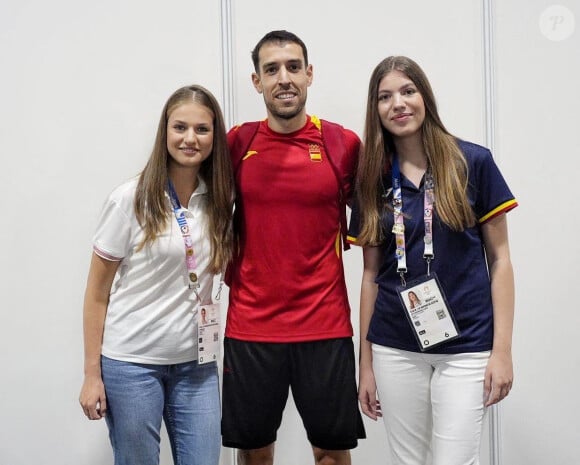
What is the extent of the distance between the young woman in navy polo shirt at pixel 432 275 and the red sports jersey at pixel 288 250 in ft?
0.44

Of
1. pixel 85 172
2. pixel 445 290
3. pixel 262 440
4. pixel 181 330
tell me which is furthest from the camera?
pixel 85 172

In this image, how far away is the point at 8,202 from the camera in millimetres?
2395

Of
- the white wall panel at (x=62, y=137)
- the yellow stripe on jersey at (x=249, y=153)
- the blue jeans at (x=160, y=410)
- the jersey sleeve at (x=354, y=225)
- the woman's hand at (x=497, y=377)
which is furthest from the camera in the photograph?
the white wall panel at (x=62, y=137)

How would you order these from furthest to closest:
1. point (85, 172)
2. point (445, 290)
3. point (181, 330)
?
point (85, 172) < point (181, 330) < point (445, 290)

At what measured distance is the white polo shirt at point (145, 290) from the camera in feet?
5.46

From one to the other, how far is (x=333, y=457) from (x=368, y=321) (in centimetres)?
48

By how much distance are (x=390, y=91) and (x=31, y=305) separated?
1726 millimetres

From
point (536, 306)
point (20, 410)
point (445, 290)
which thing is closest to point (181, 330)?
point (445, 290)

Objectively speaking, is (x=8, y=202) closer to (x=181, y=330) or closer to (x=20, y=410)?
(x=20, y=410)

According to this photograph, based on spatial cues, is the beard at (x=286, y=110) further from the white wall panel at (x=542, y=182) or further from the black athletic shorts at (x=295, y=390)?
the white wall panel at (x=542, y=182)

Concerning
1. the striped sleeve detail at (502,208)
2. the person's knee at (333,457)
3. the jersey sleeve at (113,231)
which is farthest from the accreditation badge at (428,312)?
the jersey sleeve at (113,231)

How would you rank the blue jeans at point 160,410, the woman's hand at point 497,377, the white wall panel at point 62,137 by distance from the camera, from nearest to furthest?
the woman's hand at point 497,377 < the blue jeans at point 160,410 < the white wall panel at point 62,137

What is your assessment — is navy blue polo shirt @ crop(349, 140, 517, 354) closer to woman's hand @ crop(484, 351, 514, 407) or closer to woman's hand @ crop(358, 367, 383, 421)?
woman's hand @ crop(484, 351, 514, 407)

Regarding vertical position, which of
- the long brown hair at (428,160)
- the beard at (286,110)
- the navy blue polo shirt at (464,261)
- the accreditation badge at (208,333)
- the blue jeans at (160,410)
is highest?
the beard at (286,110)
